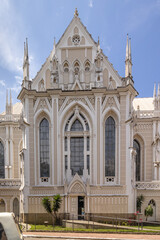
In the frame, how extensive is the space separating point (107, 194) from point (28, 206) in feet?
26.1

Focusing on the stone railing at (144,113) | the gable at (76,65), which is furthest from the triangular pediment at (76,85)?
the stone railing at (144,113)

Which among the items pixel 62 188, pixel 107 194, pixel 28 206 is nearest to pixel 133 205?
pixel 107 194

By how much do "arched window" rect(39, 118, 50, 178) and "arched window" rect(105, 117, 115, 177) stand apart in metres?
6.20

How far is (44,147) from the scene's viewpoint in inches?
903

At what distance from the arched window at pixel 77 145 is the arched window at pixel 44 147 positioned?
6.56 feet

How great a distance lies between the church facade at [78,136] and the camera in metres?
21.6

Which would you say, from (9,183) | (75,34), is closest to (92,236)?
(9,183)

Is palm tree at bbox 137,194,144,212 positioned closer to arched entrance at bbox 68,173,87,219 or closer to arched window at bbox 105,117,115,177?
arched window at bbox 105,117,115,177

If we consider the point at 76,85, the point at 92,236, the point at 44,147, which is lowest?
the point at 92,236

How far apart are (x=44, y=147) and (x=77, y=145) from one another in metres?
3.49

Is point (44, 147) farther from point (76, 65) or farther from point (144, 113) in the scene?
point (144, 113)

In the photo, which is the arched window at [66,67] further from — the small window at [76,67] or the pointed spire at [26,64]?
the pointed spire at [26,64]

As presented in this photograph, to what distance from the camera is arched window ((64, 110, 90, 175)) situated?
73.9 feet

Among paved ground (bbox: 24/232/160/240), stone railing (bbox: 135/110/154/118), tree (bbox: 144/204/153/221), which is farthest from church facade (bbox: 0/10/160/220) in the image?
paved ground (bbox: 24/232/160/240)
